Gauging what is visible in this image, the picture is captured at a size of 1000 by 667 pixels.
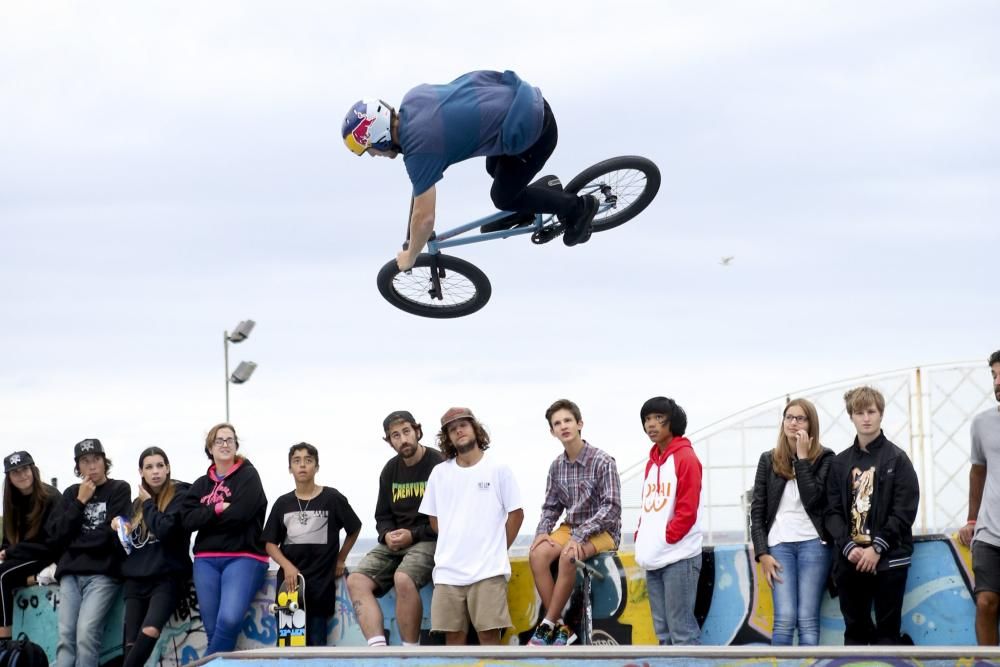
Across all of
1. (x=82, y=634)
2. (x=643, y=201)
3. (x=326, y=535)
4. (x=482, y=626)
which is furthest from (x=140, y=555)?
(x=643, y=201)

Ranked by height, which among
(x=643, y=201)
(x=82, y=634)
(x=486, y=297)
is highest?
(x=643, y=201)

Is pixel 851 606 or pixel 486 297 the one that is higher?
pixel 486 297

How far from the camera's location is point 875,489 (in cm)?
803

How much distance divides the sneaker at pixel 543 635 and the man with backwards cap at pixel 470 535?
210mm

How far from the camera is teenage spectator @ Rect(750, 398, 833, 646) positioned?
823 cm

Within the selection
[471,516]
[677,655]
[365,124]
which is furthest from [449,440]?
[365,124]

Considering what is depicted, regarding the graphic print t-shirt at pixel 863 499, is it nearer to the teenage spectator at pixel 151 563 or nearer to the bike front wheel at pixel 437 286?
the bike front wheel at pixel 437 286

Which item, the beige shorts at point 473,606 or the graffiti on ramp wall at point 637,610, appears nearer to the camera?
the graffiti on ramp wall at point 637,610

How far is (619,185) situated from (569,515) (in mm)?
2529

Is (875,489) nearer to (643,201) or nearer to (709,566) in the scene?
(709,566)

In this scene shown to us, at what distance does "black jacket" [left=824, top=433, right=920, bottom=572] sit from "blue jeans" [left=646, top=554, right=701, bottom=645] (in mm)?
958

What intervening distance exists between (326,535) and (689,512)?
264 centimetres

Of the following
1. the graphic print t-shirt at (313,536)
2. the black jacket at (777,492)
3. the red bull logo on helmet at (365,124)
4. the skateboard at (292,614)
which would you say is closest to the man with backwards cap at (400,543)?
the graphic print t-shirt at (313,536)

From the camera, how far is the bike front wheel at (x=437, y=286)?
9.58 meters
